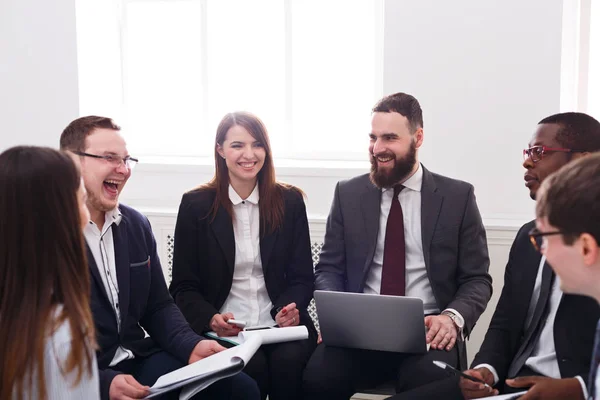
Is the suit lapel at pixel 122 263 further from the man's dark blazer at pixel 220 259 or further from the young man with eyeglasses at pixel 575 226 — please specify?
the young man with eyeglasses at pixel 575 226

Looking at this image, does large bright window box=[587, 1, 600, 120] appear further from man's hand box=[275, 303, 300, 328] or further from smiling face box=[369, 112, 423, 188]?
man's hand box=[275, 303, 300, 328]

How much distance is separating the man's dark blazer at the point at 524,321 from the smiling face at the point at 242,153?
1.09m

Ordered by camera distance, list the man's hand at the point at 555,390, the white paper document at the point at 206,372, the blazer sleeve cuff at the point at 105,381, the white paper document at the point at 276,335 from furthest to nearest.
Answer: the white paper document at the point at 276,335 → the blazer sleeve cuff at the point at 105,381 → the white paper document at the point at 206,372 → the man's hand at the point at 555,390

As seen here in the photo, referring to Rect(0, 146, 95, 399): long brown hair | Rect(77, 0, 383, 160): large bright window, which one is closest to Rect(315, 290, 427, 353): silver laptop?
Rect(0, 146, 95, 399): long brown hair

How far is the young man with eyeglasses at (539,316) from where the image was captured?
7.27 feet

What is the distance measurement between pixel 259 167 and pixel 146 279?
70cm

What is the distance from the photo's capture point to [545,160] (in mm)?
2471

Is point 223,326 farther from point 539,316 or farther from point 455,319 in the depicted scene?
point 539,316

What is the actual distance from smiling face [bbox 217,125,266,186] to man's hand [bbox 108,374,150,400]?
1.04 meters

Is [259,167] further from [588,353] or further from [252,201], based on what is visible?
[588,353]

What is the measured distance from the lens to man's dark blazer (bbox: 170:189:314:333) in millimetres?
2949

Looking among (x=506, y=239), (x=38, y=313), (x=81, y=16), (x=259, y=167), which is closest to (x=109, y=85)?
(x=81, y=16)

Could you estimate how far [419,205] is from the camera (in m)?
2.94

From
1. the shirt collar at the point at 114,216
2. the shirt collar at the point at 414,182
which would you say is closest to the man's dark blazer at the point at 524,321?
the shirt collar at the point at 414,182
